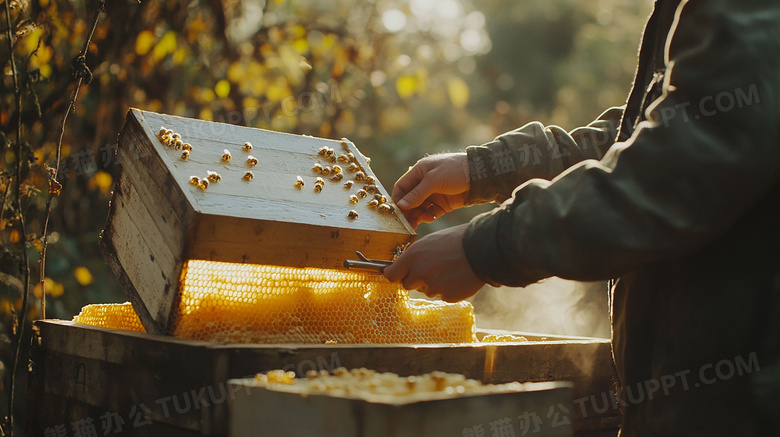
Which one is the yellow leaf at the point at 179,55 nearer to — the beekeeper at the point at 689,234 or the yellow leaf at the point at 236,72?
the yellow leaf at the point at 236,72

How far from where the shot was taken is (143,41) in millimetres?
4164

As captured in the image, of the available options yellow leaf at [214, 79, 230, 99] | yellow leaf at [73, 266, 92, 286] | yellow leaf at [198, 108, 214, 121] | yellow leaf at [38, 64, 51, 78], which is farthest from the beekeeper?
yellow leaf at [198, 108, 214, 121]

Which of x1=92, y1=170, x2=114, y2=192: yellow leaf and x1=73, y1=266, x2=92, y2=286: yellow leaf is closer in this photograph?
x1=73, y1=266, x2=92, y2=286: yellow leaf

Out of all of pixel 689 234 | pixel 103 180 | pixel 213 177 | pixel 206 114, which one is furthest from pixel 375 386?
pixel 206 114

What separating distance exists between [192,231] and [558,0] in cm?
2425

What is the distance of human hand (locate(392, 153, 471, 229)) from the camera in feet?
7.55

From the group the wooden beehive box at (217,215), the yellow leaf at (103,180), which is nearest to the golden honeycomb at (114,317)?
the wooden beehive box at (217,215)

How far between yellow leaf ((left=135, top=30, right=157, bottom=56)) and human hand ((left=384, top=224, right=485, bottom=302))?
3.08 meters

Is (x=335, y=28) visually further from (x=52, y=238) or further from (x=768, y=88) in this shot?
(x=768, y=88)

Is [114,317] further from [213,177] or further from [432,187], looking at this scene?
[432,187]

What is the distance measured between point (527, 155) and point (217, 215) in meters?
1.11

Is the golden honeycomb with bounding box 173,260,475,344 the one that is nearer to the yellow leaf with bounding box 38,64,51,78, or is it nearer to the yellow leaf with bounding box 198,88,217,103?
the yellow leaf with bounding box 38,64,51,78

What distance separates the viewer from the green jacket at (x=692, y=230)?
53.7 inches

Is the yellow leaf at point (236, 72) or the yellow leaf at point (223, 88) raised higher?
the yellow leaf at point (236, 72)
